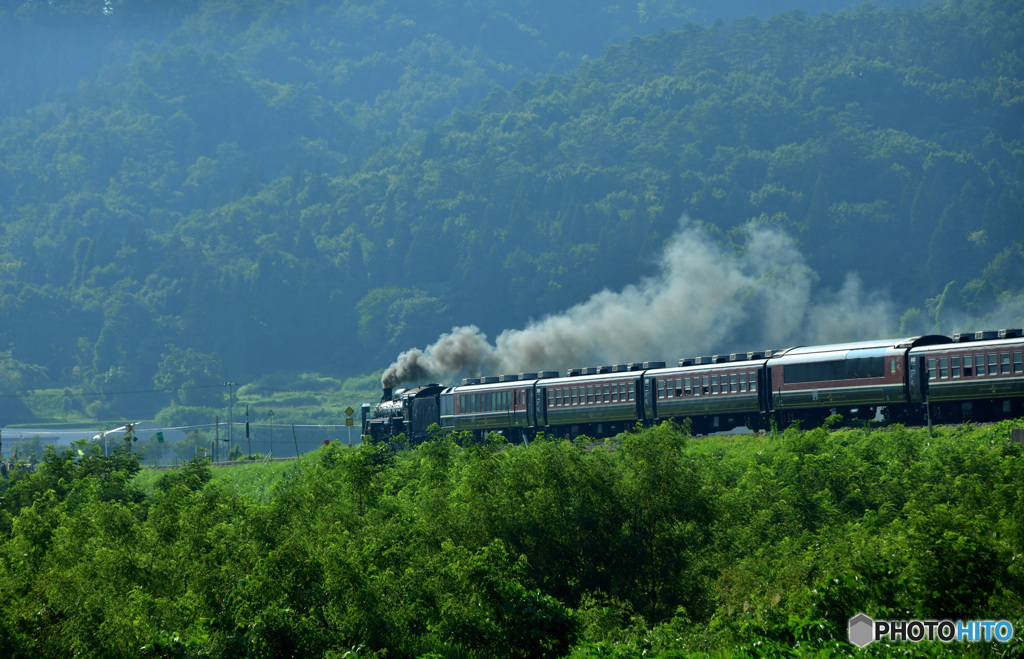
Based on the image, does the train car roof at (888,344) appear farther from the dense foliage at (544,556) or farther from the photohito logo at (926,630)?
the photohito logo at (926,630)

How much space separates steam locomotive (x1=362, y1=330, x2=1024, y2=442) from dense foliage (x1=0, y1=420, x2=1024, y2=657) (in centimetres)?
469

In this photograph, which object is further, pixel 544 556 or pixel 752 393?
pixel 752 393

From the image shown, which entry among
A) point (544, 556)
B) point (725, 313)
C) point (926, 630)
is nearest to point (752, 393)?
point (544, 556)

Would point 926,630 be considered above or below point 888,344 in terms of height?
below

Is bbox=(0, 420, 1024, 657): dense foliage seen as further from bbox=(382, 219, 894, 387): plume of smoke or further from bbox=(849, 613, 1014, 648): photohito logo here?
bbox=(382, 219, 894, 387): plume of smoke

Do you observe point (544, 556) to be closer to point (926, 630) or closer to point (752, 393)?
point (926, 630)

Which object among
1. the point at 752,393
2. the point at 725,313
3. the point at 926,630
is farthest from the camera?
the point at 725,313

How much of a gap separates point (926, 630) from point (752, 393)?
35.0 meters

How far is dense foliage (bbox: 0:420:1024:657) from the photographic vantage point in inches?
995

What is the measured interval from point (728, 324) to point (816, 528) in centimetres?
13752

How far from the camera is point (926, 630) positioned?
2367cm

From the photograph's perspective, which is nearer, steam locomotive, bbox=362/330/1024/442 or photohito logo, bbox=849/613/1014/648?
photohito logo, bbox=849/613/1014/648

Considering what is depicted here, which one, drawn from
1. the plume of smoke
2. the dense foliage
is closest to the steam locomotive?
Answer: the dense foliage

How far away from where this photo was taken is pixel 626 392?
212ft
